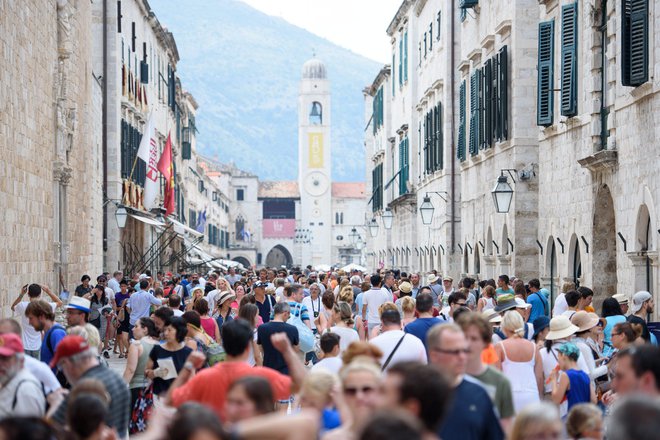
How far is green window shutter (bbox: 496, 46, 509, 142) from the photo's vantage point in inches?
1061

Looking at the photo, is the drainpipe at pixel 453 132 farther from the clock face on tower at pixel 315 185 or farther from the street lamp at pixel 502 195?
the clock face on tower at pixel 315 185

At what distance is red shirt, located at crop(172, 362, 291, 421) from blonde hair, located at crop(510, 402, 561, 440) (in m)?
2.47

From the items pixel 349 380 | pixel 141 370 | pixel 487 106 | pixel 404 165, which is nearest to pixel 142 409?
pixel 141 370

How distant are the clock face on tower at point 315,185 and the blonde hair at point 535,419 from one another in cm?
12546

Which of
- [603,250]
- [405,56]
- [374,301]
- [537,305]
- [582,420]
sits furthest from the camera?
[405,56]

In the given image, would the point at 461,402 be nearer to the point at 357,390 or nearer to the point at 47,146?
the point at 357,390

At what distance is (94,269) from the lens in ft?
109

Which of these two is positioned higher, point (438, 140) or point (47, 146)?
point (438, 140)

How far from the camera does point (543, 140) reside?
24.5m

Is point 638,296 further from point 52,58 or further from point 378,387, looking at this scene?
point 52,58

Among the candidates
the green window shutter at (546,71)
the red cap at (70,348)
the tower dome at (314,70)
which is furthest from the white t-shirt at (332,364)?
the tower dome at (314,70)

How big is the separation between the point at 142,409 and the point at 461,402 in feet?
16.9

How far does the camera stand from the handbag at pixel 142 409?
11.3 m

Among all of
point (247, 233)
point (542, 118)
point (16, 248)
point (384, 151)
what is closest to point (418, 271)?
point (384, 151)
